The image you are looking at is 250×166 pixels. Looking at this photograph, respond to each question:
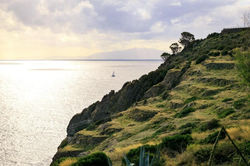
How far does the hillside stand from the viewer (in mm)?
12664

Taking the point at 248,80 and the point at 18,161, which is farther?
the point at 18,161

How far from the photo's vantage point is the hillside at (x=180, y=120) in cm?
1266

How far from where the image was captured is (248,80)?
15.4 metres

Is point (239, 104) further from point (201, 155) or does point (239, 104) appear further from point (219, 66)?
point (219, 66)

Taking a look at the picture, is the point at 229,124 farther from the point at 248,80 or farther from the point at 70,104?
the point at 70,104

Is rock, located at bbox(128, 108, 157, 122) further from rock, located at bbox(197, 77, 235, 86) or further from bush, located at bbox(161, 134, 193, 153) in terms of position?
bush, located at bbox(161, 134, 193, 153)

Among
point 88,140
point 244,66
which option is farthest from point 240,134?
point 88,140

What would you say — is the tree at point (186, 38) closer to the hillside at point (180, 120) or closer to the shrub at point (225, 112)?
the hillside at point (180, 120)

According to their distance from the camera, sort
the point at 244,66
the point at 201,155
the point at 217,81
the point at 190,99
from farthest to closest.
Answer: the point at 217,81, the point at 190,99, the point at 244,66, the point at 201,155

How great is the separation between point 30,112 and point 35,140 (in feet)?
121

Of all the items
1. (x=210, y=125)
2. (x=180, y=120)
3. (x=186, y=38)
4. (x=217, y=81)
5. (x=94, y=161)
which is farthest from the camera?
(x=186, y=38)

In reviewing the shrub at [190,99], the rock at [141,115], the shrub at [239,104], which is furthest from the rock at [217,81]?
the rock at [141,115]

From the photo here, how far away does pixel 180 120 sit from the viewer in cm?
2339

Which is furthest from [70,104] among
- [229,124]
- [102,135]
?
[229,124]
